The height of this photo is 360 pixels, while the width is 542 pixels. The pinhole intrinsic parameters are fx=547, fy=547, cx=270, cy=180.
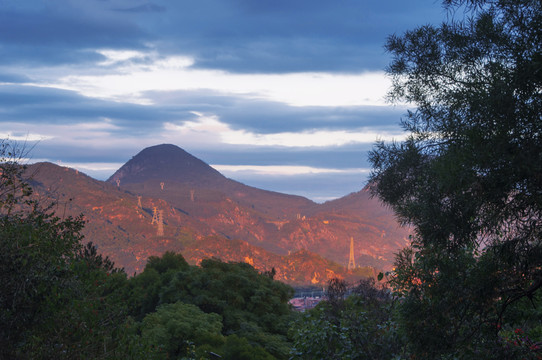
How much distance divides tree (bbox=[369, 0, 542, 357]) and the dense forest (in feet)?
0.07

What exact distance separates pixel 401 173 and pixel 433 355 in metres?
4.17

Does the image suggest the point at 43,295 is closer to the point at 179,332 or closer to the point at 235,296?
the point at 179,332

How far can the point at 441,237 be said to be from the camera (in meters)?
7.75

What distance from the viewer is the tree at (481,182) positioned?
665 cm

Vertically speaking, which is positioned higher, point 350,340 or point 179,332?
point 350,340

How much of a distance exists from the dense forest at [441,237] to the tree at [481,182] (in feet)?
0.07

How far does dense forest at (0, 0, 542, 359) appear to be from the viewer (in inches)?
267

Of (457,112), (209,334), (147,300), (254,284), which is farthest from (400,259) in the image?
(147,300)

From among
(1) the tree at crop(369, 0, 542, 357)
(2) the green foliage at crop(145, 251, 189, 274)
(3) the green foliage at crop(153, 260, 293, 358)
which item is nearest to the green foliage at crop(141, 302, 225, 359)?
(3) the green foliage at crop(153, 260, 293, 358)

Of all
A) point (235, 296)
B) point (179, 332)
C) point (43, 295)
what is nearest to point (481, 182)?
point (43, 295)

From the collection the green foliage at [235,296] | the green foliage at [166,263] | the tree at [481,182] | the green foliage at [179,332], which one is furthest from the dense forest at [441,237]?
the green foliage at [166,263]

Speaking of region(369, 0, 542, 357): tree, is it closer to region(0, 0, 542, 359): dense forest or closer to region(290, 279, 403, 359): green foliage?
region(0, 0, 542, 359): dense forest

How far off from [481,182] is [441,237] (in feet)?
4.17

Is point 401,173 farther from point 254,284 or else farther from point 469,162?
point 254,284
